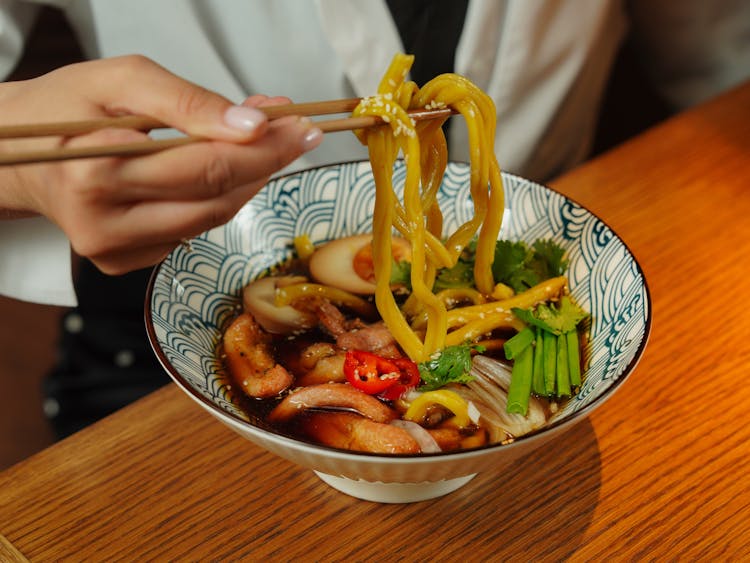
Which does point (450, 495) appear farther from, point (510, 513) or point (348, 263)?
point (348, 263)

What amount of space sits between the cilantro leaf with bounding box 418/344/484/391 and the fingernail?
0.48 metres

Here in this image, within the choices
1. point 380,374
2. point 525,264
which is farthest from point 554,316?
point 380,374

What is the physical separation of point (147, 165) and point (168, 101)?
0.28ft

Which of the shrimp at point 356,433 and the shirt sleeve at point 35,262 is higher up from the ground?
the shirt sleeve at point 35,262

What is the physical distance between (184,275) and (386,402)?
41 cm

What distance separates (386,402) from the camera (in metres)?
1.09

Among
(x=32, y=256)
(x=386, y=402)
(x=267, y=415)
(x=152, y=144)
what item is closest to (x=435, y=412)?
(x=386, y=402)

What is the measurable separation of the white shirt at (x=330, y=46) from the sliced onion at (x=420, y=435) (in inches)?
33.1

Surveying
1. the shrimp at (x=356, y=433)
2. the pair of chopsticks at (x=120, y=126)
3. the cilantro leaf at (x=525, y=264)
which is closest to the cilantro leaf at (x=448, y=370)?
the shrimp at (x=356, y=433)

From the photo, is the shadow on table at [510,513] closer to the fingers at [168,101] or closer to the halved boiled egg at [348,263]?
the halved boiled egg at [348,263]

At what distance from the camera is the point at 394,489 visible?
99cm

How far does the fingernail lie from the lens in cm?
80

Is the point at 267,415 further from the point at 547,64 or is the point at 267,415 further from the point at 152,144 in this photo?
the point at 547,64

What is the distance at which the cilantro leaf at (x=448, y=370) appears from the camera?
1.09 metres
